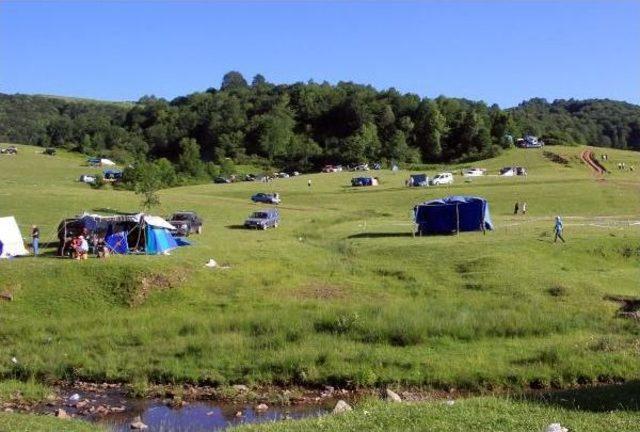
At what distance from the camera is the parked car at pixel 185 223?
4822 centimetres

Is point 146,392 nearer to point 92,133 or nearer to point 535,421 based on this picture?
Result: point 535,421

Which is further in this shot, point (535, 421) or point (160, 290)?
point (160, 290)

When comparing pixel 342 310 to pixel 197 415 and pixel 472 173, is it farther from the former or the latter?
pixel 472 173

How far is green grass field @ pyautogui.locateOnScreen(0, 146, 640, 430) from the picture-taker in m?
22.7

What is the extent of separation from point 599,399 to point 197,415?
402 inches

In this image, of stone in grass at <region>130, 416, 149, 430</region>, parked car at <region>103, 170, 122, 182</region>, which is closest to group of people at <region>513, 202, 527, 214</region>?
stone in grass at <region>130, 416, 149, 430</region>

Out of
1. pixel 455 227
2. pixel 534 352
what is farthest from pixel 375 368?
pixel 455 227

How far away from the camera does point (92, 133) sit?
7288 inches

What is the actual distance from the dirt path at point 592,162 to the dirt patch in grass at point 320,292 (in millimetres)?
71453

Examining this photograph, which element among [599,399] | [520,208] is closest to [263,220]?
[520,208]

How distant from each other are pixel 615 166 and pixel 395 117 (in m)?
72.5

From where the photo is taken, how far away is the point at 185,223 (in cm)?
4894

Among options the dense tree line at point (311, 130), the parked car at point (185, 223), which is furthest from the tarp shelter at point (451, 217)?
the dense tree line at point (311, 130)

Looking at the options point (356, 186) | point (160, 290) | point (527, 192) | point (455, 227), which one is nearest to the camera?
point (160, 290)
